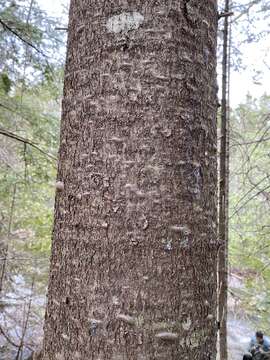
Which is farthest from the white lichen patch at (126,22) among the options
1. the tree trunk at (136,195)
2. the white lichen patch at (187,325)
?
the white lichen patch at (187,325)

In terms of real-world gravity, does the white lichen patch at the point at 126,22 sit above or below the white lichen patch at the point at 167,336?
above

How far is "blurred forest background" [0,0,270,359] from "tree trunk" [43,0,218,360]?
2602 mm

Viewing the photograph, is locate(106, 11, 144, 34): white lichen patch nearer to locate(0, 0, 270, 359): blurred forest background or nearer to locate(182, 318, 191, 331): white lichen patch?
locate(182, 318, 191, 331): white lichen patch

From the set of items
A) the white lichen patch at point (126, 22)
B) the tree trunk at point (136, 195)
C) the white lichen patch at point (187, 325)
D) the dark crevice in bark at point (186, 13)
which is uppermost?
the dark crevice in bark at point (186, 13)

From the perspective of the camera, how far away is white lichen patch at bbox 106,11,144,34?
703 millimetres

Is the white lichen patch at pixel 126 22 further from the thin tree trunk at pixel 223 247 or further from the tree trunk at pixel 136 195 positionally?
the thin tree trunk at pixel 223 247

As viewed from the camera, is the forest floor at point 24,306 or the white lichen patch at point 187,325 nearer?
the white lichen patch at point 187,325

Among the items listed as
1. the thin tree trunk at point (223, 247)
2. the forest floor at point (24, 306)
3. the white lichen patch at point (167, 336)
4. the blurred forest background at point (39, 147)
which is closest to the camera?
the white lichen patch at point (167, 336)

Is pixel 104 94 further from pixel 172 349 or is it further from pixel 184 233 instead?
pixel 172 349

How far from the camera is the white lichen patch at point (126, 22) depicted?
0.70 metres

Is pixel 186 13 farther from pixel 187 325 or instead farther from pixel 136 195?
pixel 187 325

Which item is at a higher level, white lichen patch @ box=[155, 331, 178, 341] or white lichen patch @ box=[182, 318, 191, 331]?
white lichen patch @ box=[182, 318, 191, 331]

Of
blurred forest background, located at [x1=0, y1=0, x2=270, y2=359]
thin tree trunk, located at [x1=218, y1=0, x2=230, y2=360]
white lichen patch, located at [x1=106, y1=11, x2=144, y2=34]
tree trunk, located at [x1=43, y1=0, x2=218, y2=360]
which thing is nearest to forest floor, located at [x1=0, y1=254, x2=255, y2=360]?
blurred forest background, located at [x1=0, y1=0, x2=270, y2=359]

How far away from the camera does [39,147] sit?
3705 millimetres
